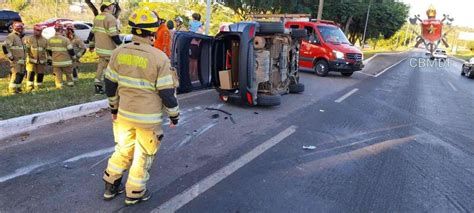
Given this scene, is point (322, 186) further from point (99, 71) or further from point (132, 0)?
point (132, 0)

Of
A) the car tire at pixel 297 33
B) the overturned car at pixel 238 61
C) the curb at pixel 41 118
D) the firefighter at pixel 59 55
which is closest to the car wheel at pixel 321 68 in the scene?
the car tire at pixel 297 33

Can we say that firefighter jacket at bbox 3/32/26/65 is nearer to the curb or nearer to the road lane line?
the curb

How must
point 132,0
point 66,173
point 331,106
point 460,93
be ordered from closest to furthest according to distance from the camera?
point 66,173
point 331,106
point 460,93
point 132,0

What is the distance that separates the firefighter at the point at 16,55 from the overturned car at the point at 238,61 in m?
3.62

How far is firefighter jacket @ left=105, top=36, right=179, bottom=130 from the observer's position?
3.25 m

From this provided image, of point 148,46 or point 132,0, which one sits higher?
point 132,0

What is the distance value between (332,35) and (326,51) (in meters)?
0.87

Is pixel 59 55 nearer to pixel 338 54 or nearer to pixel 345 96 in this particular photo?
pixel 345 96

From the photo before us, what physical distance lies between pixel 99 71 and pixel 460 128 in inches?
293

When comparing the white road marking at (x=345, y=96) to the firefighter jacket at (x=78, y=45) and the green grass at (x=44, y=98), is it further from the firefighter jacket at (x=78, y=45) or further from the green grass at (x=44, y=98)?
the firefighter jacket at (x=78, y=45)

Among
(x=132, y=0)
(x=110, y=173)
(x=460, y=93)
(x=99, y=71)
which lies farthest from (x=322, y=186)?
(x=132, y=0)

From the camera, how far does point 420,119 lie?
25.7 ft

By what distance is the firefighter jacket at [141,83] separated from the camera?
3254mm

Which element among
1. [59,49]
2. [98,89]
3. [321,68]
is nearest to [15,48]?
[59,49]
